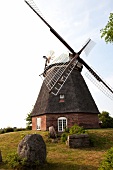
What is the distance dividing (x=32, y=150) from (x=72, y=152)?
5.29m

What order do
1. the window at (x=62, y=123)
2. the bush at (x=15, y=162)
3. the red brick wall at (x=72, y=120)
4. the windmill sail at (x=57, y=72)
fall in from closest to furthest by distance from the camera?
the bush at (x=15, y=162) < the red brick wall at (x=72, y=120) < the windmill sail at (x=57, y=72) < the window at (x=62, y=123)

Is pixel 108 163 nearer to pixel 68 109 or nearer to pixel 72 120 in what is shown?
pixel 72 120

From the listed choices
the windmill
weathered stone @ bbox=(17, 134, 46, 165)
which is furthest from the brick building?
weathered stone @ bbox=(17, 134, 46, 165)

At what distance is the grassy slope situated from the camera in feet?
50.1

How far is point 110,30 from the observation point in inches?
458

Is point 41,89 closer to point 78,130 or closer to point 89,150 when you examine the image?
point 78,130

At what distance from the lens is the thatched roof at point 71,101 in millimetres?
27797

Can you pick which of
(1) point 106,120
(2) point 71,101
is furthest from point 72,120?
(1) point 106,120

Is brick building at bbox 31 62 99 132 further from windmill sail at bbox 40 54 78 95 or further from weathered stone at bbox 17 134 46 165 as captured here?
weathered stone at bbox 17 134 46 165

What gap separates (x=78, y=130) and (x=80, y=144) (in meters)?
2.05

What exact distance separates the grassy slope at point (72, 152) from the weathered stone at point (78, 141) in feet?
2.14

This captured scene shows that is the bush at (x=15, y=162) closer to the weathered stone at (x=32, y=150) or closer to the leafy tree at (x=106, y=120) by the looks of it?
the weathered stone at (x=32, y=150)

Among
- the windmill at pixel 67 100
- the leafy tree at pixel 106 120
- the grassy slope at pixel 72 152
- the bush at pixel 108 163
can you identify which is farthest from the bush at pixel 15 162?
the leafy tree at pixel 106 120

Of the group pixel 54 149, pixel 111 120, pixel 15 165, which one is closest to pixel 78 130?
pixel 54 149
